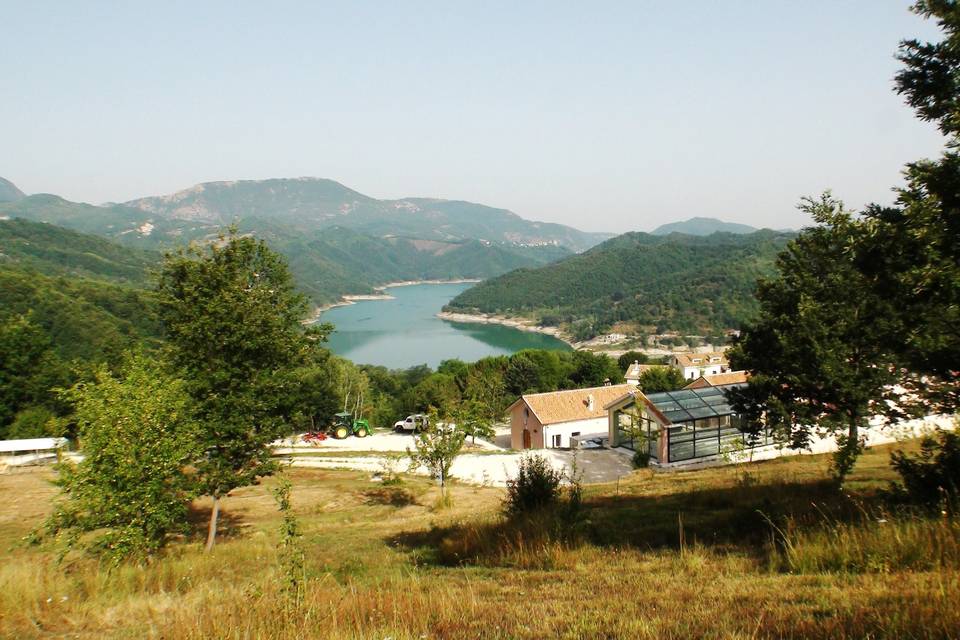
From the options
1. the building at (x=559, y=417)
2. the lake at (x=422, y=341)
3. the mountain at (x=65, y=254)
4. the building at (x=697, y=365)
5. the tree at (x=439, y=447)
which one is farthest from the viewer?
the mountain at (x=65, y=254)

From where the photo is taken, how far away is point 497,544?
669 cm

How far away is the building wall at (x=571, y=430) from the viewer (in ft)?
115

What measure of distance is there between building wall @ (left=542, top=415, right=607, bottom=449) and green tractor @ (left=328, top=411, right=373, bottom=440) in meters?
13.6

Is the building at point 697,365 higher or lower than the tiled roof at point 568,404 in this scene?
lower

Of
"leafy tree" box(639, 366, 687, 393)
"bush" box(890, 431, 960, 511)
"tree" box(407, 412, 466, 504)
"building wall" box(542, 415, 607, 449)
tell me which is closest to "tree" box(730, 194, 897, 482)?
"bush" box(890, 431, 960, 511)

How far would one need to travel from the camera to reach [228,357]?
11.1 m

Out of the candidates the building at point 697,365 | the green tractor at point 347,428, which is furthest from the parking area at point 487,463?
the building at point 697,365

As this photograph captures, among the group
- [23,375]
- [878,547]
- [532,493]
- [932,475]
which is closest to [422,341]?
[23,375]

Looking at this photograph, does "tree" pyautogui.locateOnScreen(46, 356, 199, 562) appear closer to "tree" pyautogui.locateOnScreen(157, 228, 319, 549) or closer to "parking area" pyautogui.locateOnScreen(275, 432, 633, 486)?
"tree" pyautogui.locateOnScreen(157, 228, 319, 549)

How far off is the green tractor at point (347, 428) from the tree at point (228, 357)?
1098 inches

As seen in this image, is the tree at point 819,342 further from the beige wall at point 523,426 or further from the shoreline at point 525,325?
the shoreline at point 525,325

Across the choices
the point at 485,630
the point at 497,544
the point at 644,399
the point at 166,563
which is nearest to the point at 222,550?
the point at 166,563

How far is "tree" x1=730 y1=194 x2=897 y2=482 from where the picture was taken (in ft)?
41.6

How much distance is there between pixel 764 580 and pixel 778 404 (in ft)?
38.2
